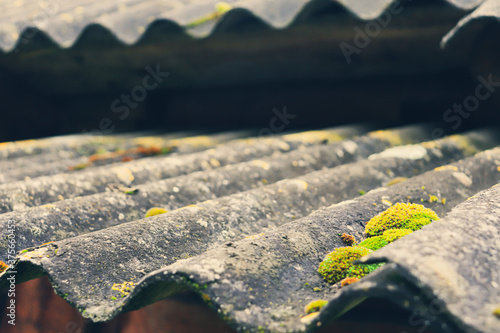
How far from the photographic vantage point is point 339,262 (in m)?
1.46

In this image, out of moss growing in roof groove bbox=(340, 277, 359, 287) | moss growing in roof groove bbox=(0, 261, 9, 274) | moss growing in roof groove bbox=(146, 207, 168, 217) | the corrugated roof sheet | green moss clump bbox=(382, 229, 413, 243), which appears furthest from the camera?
moss growing in roof groove bbox=(146, 207, 168, 217)

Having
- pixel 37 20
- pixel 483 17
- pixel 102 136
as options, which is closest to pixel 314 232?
pixel 483 17

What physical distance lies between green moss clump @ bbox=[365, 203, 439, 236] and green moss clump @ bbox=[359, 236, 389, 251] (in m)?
0.07

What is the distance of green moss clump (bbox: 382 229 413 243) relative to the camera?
5.17 feet

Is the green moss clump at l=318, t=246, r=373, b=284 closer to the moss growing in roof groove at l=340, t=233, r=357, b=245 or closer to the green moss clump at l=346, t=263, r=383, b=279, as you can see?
the green moss clump at l=346, t=263, r=383, b=279

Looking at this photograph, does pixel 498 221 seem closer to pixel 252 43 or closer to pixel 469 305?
pixel 469 305

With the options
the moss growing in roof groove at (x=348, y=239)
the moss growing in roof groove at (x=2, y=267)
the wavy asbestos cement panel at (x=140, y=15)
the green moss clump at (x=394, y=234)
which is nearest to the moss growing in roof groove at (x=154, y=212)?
the moss growing in roof groove at (x=2, y=267)

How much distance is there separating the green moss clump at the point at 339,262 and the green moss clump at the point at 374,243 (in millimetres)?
81

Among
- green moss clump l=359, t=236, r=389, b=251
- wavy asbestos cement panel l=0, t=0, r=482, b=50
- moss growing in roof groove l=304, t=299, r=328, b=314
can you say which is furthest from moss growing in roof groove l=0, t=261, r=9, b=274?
wavy asbestos cement panel l=0, t=0, r=482, b=50

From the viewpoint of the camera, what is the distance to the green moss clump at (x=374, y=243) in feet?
5.21

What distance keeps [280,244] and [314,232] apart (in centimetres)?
18

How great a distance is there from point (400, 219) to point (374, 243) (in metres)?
0.17

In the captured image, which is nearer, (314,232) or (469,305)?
(469,305)

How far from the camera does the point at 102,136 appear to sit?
467 centimetres
